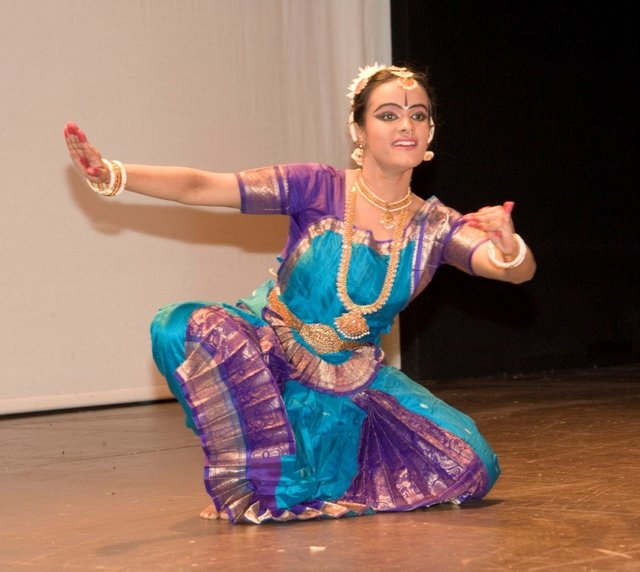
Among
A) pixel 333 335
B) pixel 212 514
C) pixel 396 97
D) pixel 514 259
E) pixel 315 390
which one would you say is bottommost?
pixel 212 514

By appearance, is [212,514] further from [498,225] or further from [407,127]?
[407,127]

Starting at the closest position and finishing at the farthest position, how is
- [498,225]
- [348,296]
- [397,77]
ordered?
1. [498,225]
2. [348,296]
3. [397,77]

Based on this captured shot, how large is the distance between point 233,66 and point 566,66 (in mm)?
2384

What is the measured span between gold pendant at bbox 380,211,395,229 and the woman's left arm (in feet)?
0.69

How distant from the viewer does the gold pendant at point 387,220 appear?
10.2ft

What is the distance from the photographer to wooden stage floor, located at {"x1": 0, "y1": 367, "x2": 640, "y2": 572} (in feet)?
7.65

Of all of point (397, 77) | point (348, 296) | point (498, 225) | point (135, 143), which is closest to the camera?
point (498, 225)

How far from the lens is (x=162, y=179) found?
2.92m

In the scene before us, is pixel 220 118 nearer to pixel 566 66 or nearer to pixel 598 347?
pixel 566 66

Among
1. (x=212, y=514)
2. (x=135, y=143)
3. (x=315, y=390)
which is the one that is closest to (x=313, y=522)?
(x=212, y=514)

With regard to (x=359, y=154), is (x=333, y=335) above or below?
below

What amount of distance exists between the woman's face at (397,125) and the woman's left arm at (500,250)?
9.7 inches

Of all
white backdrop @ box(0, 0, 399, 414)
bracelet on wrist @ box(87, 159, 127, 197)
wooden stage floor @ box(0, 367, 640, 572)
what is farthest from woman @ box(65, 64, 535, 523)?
white backdrop @ box(0, 0, 399, 414)

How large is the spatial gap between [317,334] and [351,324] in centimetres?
9
